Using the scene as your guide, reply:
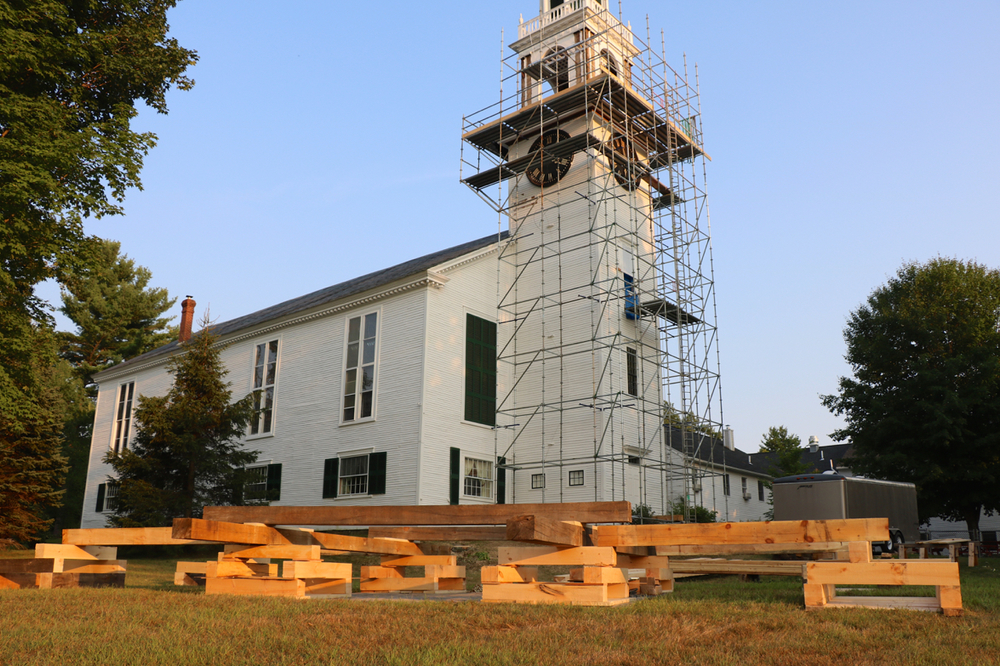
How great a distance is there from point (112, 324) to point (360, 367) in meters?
33.8

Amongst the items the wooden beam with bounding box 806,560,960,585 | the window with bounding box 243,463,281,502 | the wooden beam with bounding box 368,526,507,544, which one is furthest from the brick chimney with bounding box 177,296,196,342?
the wooden beam with bounding box 806,560,960,585

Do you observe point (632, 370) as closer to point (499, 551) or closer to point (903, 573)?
point (499, 551)

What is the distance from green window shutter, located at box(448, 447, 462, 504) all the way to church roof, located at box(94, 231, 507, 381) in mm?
5720

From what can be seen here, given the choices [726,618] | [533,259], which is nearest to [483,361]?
[533,259]

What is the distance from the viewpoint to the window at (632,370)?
2662 cm

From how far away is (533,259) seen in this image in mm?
28062

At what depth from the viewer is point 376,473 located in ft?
78.4

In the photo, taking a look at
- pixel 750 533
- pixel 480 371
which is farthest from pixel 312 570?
pixel 480 371

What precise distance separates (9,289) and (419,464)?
11530 mm

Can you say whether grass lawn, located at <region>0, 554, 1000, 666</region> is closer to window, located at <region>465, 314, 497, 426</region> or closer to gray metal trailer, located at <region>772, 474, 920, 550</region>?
gray metal trailer, located at <region>772, 474, 920, 550</region>

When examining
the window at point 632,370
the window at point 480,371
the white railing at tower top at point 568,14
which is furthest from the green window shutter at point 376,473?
the white railing at tower top at point 568,14

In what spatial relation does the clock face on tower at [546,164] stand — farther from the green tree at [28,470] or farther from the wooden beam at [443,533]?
the wooden beam at [443,533]

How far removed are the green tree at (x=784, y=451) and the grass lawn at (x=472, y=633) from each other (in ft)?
127

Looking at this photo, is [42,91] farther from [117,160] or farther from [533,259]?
[533,259]
